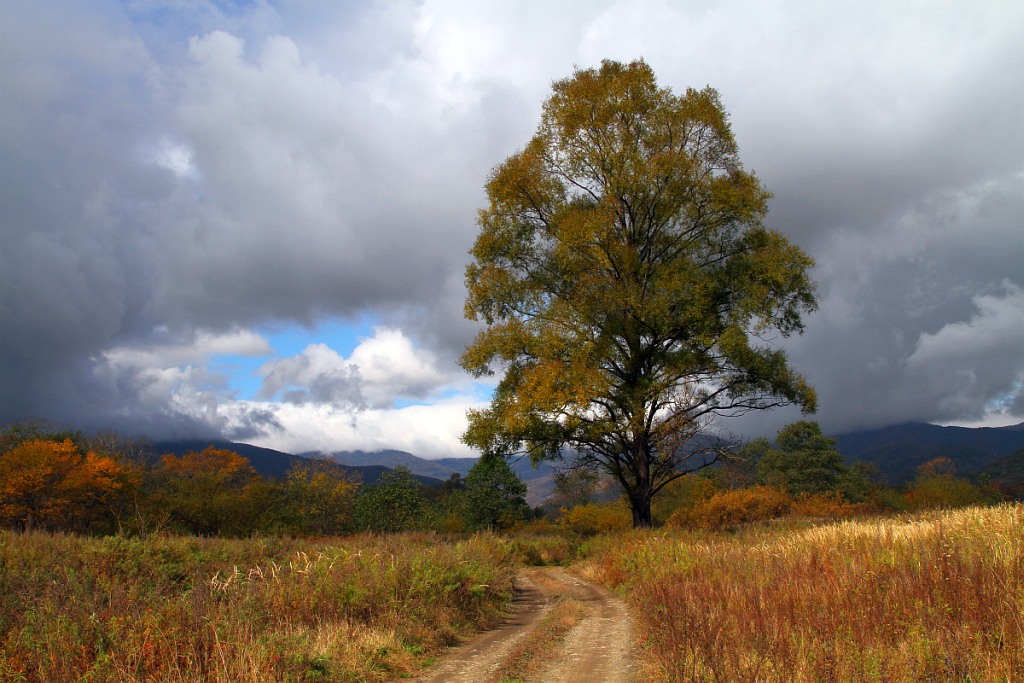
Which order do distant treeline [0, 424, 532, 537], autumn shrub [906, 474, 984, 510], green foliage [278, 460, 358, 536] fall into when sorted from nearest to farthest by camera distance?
autumn shrub [906, 474, 984, 510] → distant treeline [0, 424, 532, 537] → green foliage [278, 460, 358, 536]

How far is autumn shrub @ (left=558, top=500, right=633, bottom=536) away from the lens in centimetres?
3322

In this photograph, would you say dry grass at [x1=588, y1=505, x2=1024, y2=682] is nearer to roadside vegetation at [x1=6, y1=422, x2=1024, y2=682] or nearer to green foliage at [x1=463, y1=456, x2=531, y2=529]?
roadside vegetation at [x1=6, y1=422, x2=1024, y2=682]

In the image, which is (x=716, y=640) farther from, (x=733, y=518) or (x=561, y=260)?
(x=733, y=518)

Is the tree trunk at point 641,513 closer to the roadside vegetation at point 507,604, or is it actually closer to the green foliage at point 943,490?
the roadside vegetation at point 507,604

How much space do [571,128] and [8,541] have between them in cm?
1859

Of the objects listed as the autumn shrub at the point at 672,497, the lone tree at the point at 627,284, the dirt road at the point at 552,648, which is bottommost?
the autumn shrub at the point at 672,497

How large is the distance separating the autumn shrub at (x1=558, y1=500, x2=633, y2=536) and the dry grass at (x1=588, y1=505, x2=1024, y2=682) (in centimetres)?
2378

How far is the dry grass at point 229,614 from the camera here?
19.5ft

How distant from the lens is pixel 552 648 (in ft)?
27.3

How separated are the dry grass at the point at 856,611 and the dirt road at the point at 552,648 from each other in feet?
1.65

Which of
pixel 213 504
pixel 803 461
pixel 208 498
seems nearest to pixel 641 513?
pixel 213 504

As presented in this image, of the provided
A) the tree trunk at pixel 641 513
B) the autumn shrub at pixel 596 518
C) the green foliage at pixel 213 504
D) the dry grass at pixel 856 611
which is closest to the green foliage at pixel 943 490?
the autumn shrub at pixel 596 518

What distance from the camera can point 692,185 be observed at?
18219 mm

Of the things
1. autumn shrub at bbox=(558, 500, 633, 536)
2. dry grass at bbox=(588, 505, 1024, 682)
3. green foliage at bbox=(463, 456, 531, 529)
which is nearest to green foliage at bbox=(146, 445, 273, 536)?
green foliage at bbox=(463, 456, 531, 529)
